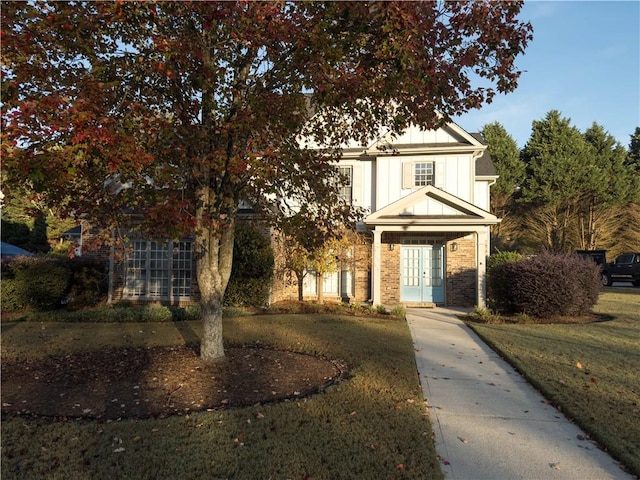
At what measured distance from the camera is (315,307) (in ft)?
41.8

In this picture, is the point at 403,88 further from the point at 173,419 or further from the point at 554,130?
the point at 554,130

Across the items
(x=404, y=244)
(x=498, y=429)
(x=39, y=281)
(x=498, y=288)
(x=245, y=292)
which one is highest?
(x=404, y=244)

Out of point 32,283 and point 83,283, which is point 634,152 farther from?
point 32,283

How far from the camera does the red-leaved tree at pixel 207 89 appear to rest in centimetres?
369

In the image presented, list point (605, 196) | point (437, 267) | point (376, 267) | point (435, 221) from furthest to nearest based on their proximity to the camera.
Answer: point (605, 196)
point (437, 267)
point (376, 267)
point (435, 221)

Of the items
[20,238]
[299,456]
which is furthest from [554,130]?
[20,238]

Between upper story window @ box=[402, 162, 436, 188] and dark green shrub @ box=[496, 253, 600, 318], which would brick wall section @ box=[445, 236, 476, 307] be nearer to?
upper story window @ box=[402, 162, 436, 188]

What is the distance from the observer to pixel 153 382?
523 cm

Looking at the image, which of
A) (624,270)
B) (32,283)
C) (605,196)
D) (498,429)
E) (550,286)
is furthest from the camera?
(605,196)

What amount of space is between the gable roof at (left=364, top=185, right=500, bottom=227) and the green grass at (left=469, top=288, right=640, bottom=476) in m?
3.81

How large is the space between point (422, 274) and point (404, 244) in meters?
1.17

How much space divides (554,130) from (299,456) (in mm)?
33915

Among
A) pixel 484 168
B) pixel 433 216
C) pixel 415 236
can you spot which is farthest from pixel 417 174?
pixel 484 168

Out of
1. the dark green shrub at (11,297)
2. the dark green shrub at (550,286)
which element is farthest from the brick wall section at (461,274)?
the dark green shrub at (11,297)
